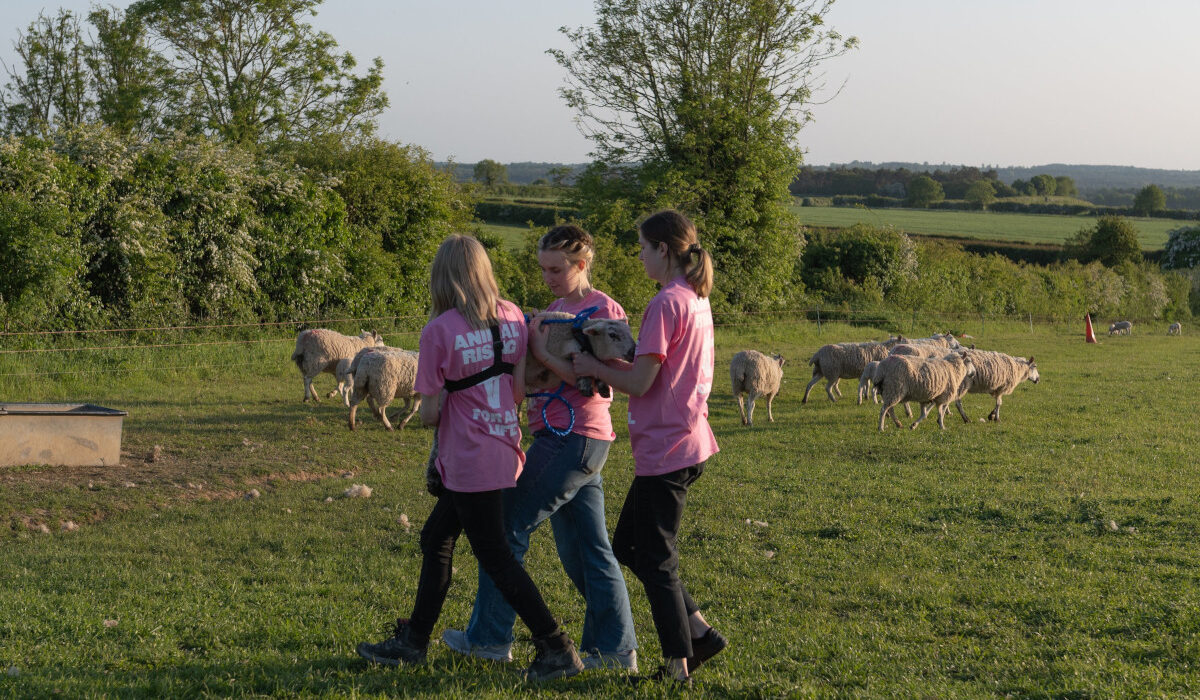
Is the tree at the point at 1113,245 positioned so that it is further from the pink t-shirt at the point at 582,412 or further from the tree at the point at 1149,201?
the pink t-shirt at the point at 582,412

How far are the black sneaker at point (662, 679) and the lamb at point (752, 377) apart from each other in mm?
11375

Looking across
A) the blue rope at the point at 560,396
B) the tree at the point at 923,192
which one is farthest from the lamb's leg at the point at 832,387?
the tree at the point at 923,192

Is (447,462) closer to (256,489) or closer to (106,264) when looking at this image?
(256,489)

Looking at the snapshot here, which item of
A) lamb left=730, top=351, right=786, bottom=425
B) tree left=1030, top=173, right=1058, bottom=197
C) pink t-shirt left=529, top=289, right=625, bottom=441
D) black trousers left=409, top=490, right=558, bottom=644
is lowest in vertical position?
lamb left=730, top=351, right=786, bottom=425

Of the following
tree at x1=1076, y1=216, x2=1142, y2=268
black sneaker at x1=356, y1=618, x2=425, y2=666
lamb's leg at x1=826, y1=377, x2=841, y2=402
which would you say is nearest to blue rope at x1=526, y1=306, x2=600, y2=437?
black sneaker at x1=356, y1=618, x2=425, y2=666

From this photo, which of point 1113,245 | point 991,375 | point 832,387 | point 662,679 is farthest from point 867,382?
point 1113,245

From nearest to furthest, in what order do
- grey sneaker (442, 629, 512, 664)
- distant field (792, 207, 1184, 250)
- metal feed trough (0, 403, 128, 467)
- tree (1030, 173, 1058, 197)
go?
grey sneaker (442, 629, 512, 664), metal feed trough (0, 403, 128, 467), distant field (792, 207, 1184, 250), tree (1030, 173, 1058, 197)

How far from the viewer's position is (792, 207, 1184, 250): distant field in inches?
2975

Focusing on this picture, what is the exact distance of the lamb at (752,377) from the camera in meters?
16.0

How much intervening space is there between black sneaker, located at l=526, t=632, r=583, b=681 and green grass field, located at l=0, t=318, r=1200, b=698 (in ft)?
0.26

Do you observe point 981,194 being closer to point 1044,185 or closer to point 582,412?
point 1044,185

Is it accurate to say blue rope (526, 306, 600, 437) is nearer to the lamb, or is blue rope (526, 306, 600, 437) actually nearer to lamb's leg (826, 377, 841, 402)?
the lamb

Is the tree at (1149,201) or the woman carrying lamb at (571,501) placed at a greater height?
the tree at (1149,201)

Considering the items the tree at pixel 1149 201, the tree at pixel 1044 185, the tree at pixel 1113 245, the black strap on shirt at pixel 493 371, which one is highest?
the tree at pixel 1044 185
